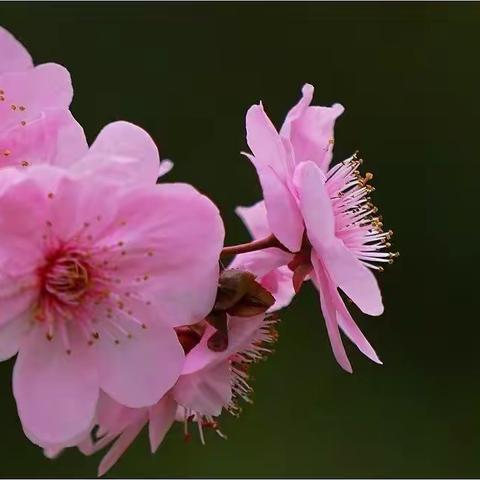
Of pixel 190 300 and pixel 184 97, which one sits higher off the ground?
pixel 190 300

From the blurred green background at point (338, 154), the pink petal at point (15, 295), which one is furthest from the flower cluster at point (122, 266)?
the blurred green background at point (338, 154)

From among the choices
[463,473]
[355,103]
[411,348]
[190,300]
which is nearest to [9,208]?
[190,300]

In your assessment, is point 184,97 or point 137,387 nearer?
point 137,387

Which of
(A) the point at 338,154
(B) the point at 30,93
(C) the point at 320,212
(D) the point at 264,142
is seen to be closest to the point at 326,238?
(C) the point at 320,212

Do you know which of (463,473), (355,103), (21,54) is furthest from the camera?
(355,103)

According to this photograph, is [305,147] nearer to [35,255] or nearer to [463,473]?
[35,255]

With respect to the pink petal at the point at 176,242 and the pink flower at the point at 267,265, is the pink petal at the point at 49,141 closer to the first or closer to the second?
the pink petal at the point at 176,242

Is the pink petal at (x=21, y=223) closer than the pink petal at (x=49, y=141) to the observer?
Yes
